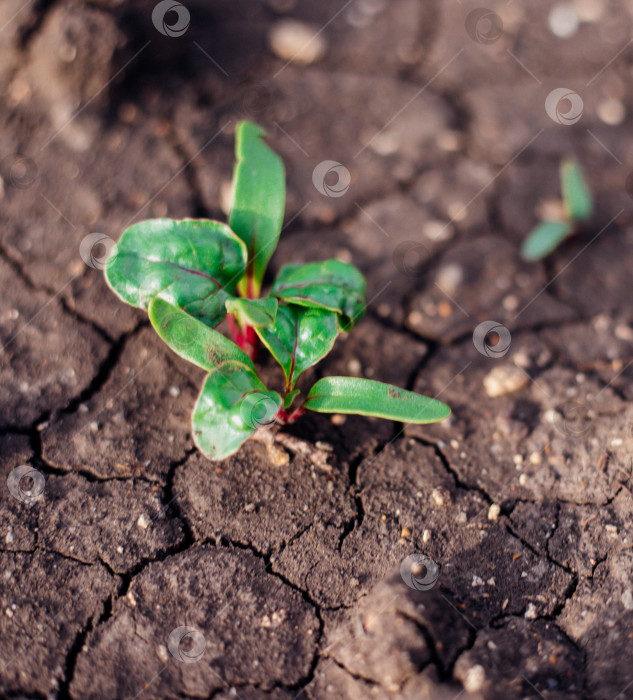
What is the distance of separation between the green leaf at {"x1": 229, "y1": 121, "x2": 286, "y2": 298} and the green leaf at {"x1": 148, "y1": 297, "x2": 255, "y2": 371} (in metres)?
0.38

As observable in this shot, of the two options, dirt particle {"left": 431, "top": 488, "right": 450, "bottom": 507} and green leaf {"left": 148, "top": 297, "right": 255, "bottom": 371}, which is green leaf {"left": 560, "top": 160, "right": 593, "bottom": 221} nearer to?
dirt particle {"left": 431, "top": 488, "right": 450, "bottom": 507}

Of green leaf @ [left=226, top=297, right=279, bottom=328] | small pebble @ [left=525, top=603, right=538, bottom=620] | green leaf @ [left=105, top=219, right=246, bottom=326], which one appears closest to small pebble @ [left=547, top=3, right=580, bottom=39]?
green leaf @ [left=105, top=219, right=246, bottom=326]

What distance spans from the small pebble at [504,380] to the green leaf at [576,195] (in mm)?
755

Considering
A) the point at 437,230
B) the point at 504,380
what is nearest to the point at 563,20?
the point at 437,230

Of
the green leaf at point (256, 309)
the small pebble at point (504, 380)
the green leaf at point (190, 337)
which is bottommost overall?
the green leaf at point (190, 337)

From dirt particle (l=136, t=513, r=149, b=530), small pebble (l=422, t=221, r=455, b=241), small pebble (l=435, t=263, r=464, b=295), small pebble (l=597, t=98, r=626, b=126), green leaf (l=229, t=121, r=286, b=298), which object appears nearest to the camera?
dirt particle (l=136, t=513, r=149, b=530)

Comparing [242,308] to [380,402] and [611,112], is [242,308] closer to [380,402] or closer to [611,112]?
[380,402]

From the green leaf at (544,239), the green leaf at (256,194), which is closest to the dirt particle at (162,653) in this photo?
the green leaf at (256,194)

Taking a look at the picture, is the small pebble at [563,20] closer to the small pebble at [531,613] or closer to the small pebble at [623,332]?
the small pebble at [623,332]

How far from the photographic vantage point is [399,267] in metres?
2.22

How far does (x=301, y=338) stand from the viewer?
1.63 meters

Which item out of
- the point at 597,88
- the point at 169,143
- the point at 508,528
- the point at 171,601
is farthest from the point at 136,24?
the point at 508,528

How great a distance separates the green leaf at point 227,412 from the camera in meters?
1.45

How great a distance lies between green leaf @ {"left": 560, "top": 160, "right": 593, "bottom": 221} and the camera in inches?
91.4
